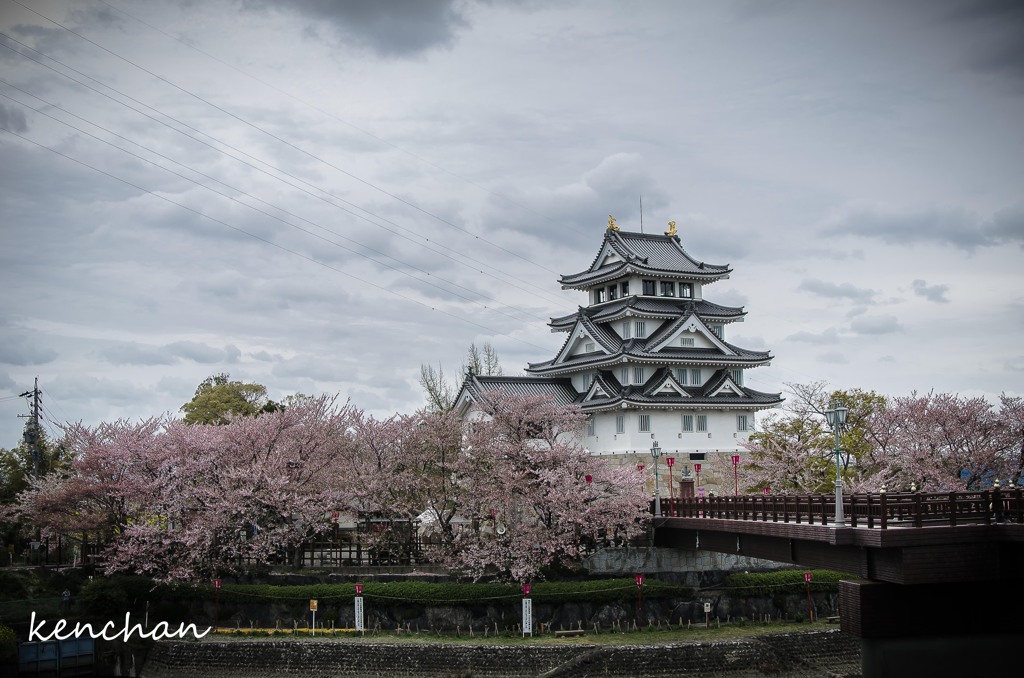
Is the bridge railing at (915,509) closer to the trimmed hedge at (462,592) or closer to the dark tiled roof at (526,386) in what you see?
the trimmed hedge at (462,592)

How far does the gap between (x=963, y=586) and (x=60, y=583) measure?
1549 inches

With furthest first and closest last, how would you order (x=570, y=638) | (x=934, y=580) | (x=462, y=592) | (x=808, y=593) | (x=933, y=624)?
(x=808, y=593)
(x=462, y=592)
(x=570, y=638)
(x=933, y=624)
(x=934, y=580)

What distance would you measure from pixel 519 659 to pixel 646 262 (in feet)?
112

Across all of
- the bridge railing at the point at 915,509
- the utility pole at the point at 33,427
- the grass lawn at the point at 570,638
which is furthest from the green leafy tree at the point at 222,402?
the bridge railing at the point at 915,509

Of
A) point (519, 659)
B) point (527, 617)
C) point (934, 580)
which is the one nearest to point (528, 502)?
point (527, 617)

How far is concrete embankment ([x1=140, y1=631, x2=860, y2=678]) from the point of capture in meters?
37.8

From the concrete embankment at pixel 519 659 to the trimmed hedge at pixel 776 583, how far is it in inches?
150

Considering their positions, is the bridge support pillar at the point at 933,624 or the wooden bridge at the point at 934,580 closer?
the wooden bridge at the point at 934,580

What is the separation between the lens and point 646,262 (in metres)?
65.9

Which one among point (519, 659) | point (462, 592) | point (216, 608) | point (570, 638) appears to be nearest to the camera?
point (519, 659)

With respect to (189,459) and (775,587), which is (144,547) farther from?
(775,587)

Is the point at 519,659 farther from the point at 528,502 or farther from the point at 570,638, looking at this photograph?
the point at 528,502

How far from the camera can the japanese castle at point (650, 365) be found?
61312mm

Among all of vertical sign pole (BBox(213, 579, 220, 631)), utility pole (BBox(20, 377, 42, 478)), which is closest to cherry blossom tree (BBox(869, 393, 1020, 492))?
vertical sign pole (BBox(213, 579, 220, 631))
